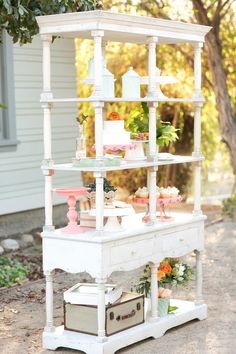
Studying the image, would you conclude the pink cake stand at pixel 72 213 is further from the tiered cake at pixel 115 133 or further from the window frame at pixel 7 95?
the window frame at pixel 7 95

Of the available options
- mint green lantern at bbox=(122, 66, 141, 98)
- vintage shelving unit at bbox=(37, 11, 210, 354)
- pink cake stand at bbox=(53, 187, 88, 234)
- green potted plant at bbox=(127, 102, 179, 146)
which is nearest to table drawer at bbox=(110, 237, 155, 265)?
vintage shelving unit at bbox=(37, 11, 210, 354)

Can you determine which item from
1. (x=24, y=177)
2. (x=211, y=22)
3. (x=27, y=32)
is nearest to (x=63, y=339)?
(x=27, y=32)

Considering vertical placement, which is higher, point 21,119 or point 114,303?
point 21,119

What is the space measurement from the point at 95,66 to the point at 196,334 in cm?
221

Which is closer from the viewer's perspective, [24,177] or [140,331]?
[140,331]

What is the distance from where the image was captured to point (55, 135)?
10.4 m

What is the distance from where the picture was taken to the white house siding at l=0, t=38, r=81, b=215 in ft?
32.2

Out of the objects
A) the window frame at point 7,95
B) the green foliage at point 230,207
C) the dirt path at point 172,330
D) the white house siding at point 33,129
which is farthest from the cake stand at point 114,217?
the green foliage at point 230,207

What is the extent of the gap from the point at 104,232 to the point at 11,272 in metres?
2.70

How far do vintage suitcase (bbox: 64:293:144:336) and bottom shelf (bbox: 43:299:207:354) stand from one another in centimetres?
4

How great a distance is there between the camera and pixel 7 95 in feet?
31.9

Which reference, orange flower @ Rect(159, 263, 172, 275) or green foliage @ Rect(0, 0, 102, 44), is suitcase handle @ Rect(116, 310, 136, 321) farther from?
green foliage @ Rect(0, 0, 102, 44)

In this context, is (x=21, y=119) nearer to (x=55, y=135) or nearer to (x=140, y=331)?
(x=55, y=135)

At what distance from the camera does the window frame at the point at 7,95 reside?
9711 mm
